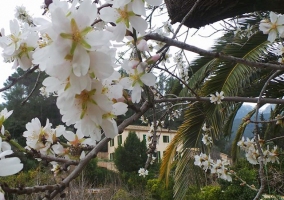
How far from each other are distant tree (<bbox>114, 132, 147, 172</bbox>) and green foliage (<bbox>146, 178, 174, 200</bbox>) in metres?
3.50

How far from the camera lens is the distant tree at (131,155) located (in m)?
12.7

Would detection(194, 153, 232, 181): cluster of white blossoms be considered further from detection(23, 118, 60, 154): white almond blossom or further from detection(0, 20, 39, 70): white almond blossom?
detection(0, 20, 39, 70): white almond blossom

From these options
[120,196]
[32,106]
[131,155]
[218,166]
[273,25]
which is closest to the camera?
[273,25]

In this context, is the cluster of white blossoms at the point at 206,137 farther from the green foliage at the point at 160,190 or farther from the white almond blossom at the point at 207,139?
the green foliage at the point at 160,190

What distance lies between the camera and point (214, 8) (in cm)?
140

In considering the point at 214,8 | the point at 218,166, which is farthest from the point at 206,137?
the point at 214,8

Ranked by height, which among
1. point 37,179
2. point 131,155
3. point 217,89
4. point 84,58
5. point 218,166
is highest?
point 217,89

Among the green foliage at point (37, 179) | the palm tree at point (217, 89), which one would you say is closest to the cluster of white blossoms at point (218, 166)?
the palm tree at point (217, 89)

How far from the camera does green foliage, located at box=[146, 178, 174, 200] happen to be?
7.97 metres

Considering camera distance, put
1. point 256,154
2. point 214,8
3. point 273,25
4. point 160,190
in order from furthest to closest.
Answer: point 160,190 → point 256,154 → point 273,25 → point 214,8

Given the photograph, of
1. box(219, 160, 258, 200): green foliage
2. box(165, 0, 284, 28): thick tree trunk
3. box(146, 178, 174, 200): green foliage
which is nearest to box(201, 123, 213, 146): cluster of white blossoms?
box(165, 0, 284, 28): thick tree trunk

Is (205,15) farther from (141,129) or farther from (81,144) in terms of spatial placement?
(141,129)

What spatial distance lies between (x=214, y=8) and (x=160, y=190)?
24.4 ft

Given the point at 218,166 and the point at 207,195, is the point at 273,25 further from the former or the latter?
the point at 207,195
